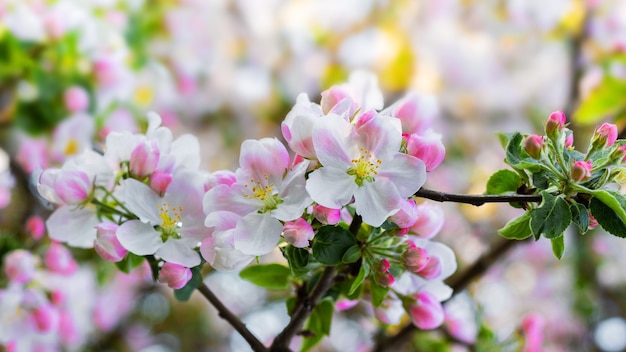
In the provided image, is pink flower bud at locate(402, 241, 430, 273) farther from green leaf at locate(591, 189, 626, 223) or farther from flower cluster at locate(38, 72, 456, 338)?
green leaf at locate(591, 189, 626, 223)

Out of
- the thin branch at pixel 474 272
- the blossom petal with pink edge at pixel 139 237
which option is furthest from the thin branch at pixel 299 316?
the thin branch at pixel 474 272

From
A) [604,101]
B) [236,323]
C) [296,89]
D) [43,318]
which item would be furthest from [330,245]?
[296,89]

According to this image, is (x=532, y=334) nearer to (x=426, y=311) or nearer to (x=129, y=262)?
(x=426, y=311)

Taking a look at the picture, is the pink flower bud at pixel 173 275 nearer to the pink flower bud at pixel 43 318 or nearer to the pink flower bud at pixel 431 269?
the pink flower bud at pixel 431 269

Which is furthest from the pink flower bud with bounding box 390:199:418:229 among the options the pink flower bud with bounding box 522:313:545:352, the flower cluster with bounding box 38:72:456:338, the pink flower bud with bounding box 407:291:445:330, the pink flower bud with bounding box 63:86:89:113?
the pink flower bud with bounding box 63:86:89:113

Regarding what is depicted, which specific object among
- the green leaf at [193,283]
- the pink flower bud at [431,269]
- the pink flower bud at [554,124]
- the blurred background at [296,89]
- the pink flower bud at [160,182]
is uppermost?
the pink flower bud at [554,124]

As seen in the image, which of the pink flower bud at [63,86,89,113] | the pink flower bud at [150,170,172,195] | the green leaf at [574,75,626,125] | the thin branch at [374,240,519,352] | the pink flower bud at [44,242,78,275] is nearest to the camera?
the pink flower bud at [150,170,172,195]

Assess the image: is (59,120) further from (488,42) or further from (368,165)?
(488,42)
